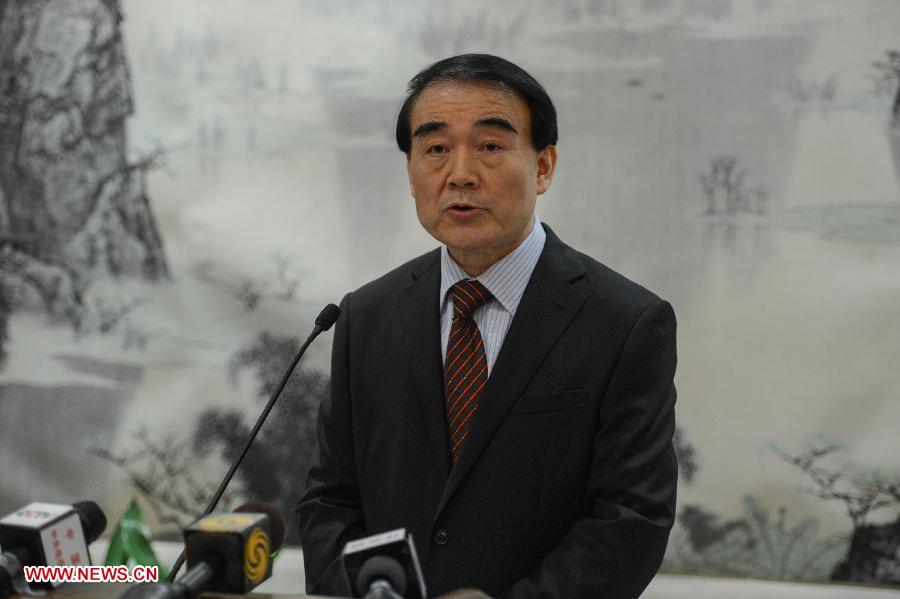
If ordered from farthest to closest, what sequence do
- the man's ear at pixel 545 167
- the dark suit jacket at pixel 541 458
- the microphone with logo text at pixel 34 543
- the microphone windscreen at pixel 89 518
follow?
the man's ear at pixel 545 167, the dark suit jacket at pixel 541 458, the microphone windscreen at pixel 89 518, the microphone with logo text at pixel 34 543

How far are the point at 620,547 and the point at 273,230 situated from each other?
6.29 feet

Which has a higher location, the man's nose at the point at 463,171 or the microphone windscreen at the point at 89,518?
the man's nose at the point at 463,171

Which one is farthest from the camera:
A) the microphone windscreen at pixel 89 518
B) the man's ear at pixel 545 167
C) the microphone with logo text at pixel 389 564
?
the man's ear at pixel 545 167

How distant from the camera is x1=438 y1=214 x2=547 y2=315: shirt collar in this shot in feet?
6.11

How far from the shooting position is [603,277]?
187cm

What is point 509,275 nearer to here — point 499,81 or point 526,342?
point 526,342

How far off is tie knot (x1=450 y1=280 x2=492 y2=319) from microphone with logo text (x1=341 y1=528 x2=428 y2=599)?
0.74m

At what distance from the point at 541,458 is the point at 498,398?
13 centimetres

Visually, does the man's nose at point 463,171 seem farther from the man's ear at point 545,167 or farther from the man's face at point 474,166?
the man's ear at point 545,167

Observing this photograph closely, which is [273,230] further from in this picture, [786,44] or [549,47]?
[786,44]

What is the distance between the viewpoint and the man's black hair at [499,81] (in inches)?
71.7

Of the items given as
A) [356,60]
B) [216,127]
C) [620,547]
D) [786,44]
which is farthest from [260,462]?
[786,44]

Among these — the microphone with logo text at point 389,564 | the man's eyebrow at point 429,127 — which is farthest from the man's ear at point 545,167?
the microphone with logo text at point 389,564

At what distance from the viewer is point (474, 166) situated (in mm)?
1793
